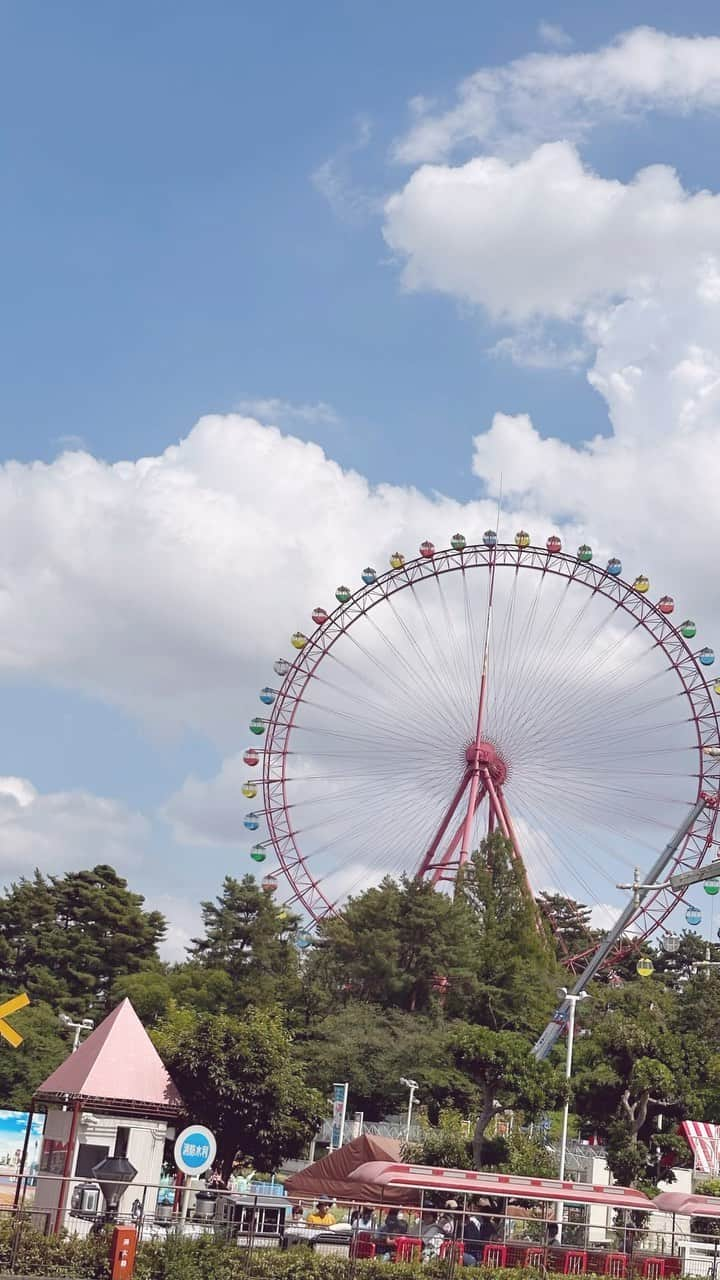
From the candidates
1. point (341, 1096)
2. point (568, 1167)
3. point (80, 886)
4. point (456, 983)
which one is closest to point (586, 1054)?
point (568, 1167)

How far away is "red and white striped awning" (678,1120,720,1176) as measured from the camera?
41.1 meters

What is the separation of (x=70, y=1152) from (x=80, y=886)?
184 ft

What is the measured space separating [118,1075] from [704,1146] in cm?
2212

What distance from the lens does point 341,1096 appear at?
47.4 m

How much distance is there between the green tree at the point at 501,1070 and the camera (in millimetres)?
34594

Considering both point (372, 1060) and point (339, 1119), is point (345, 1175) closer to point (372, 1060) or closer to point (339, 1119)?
point (339, 1119)

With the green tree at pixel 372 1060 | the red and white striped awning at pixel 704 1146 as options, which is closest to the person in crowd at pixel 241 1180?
the red and white striped awning at pixel 704 1146

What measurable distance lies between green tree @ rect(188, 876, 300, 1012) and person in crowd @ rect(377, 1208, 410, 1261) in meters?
41.0

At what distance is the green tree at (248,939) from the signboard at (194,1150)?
149ft

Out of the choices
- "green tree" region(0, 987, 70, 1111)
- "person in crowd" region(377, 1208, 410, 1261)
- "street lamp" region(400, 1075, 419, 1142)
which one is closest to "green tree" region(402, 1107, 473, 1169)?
"street lamp" region(400, 1075, 419, 1142)

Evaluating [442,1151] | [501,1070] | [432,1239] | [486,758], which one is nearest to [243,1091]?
[501,1070]

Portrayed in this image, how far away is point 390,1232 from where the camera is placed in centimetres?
2452

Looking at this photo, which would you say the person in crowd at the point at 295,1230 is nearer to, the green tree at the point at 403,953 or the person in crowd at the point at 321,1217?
the person in crowd at the point at 321,1217

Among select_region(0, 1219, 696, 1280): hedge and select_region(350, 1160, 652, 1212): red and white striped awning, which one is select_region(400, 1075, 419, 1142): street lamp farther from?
select_region(0, 1219, 696, 1280): hedge
